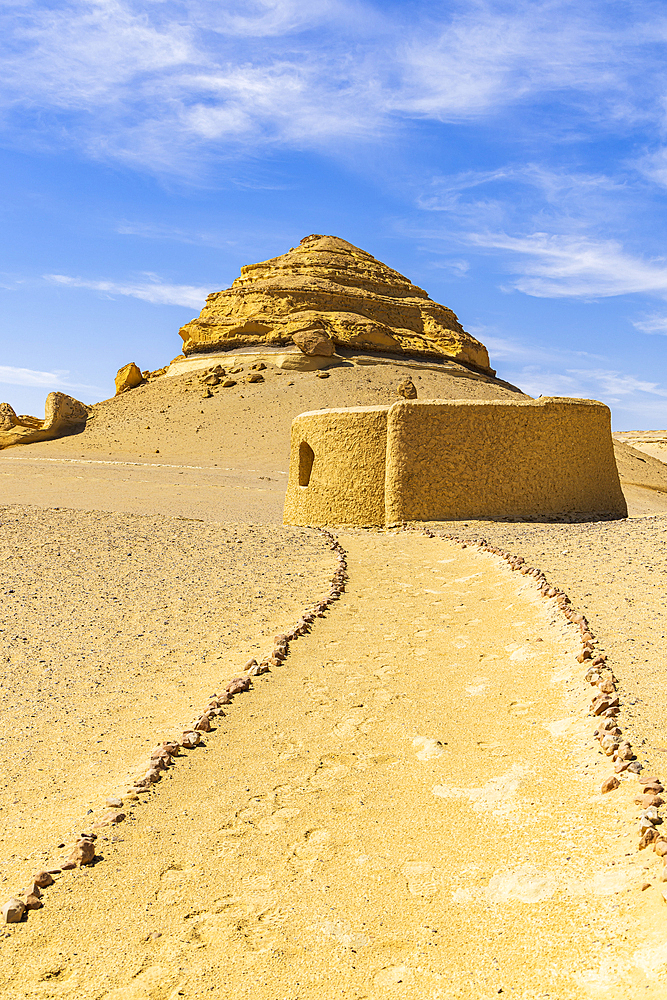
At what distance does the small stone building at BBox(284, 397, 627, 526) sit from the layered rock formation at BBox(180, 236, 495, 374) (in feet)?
93.8

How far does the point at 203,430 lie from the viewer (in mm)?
37281

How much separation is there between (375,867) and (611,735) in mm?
1469

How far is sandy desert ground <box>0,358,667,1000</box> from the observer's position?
2816mm

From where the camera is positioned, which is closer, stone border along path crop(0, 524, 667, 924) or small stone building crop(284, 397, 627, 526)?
stone border along path crop(0, 524, 667, 924)

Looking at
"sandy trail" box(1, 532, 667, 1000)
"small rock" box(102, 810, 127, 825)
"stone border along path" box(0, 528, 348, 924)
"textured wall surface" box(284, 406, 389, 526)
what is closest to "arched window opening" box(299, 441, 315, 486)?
"textured wall surface" box(284, 406, 389, 526)

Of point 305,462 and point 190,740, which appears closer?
point 190,740

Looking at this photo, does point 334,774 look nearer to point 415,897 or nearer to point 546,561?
point 415,897

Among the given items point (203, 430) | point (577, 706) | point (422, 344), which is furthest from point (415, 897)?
point (422, 344)

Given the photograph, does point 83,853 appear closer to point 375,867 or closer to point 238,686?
point 375,867

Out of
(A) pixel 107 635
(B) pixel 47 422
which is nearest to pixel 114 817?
(A) pixel 107 635

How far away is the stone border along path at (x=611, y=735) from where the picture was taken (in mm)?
3189

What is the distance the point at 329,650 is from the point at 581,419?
9.09 meters

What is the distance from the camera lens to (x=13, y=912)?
3105mm

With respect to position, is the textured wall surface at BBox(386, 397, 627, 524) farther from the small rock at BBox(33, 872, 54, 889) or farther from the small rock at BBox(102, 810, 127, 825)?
the small rock at BBox(33, 872, 54, 889)
